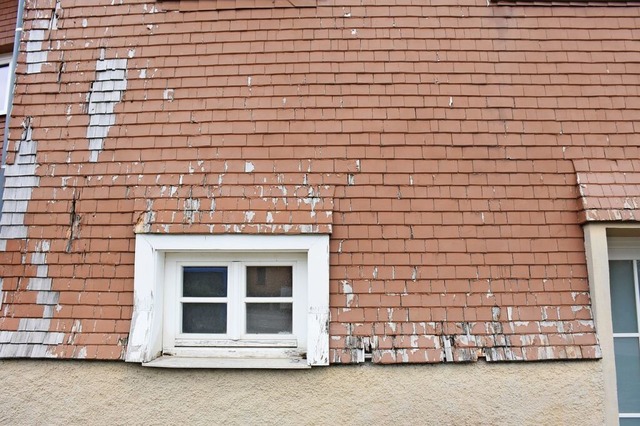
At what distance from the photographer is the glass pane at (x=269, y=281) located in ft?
12.1

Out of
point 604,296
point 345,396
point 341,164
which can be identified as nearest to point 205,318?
point 345,396

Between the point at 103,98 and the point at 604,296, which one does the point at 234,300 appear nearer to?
the point at 103,98

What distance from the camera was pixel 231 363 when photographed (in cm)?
342

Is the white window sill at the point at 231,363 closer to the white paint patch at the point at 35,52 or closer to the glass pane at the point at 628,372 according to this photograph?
the glass pane at the point at 628,372

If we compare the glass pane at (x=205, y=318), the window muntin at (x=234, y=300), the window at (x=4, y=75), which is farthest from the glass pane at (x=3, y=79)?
the glass pane at (x=205, y=318)

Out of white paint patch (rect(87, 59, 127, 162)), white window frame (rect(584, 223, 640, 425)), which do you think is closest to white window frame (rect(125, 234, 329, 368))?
white paint patch (rect(87, 59, 127, 162))

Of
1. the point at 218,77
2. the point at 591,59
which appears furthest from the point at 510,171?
the point at 218,77

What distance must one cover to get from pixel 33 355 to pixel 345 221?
102 inches

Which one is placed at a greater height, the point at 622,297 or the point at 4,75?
the point at 4,75

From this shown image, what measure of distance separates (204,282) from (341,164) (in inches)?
57.9

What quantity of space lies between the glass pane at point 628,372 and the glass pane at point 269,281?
2668 mm

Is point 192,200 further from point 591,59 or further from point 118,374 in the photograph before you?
point 591,59

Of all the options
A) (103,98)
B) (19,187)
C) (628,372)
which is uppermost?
(103,98)

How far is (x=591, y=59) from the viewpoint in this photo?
12.8 feet
